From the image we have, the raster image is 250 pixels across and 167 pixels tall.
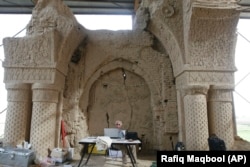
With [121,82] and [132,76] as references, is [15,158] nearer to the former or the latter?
[121,82]

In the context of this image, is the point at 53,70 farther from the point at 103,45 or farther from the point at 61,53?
the point at 103,45

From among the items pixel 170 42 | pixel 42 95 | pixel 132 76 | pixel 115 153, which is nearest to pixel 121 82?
pixel 132 76

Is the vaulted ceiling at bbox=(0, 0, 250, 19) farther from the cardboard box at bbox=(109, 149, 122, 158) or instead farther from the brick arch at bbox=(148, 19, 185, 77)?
the cardboard box at bbox=(109, 149, 122, 158)

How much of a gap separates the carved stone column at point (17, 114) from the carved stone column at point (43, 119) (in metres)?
0.28

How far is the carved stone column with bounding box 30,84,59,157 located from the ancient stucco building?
0.02 m

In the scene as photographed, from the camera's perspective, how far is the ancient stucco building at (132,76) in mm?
5188

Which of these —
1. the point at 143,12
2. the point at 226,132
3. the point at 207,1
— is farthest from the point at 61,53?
the point at 226,132

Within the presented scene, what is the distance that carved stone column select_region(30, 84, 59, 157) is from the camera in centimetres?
517

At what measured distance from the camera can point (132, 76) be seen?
6855mm

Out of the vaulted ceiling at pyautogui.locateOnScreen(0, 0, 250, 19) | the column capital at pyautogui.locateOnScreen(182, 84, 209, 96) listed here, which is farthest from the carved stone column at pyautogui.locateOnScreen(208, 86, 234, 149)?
the vaulted ceiling at pyautogui.locateOnScreen(0, 0, 250, 19)

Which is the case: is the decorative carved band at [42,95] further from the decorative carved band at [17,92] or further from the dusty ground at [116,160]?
the dusty ground at [116,160]

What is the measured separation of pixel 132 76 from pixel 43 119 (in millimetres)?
3034

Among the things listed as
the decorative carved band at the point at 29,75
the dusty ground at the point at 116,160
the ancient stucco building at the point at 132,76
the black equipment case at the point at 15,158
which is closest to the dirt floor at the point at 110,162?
the dusty ground at the point at 116,160

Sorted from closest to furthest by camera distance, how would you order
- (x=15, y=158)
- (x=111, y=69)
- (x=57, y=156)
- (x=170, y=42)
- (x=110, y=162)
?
(x=15, y=158)
(x=57, y=156)
(x=110, y=162)
(x=170, y=42)
(x=111, y=69)
